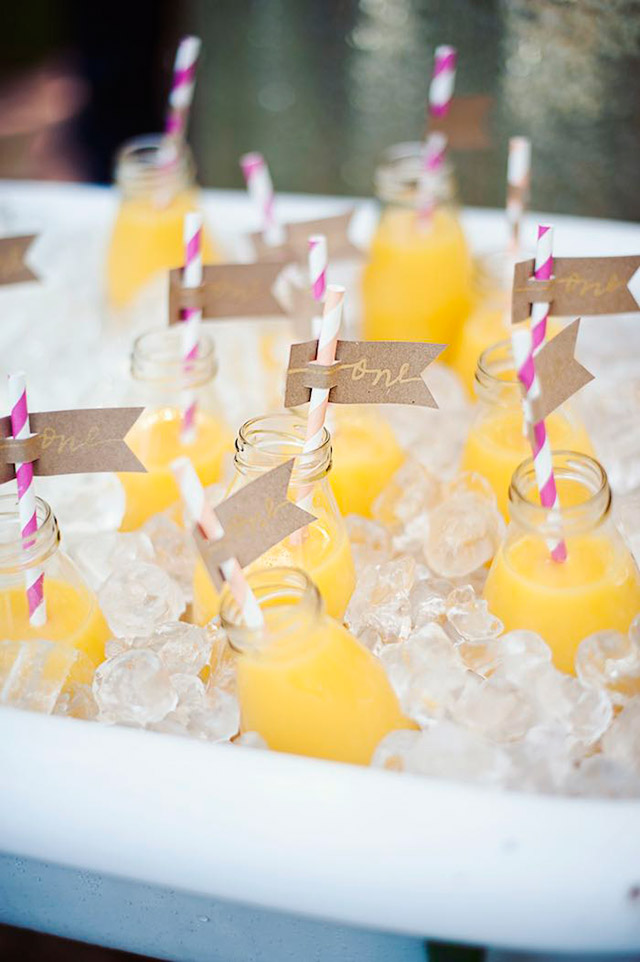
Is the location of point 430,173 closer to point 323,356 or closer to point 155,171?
point 155,171

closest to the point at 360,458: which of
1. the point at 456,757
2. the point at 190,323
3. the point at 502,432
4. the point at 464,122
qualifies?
the point at 502,432

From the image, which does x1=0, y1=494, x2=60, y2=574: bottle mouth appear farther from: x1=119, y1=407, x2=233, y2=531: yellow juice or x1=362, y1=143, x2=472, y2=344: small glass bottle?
x1=362, y1=143, x2=472, y2=344: small glass bottle

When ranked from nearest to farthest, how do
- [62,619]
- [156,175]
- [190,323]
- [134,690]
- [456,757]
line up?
1. [456,757]
2. [134,690]
3. [62,619]
4. [190,323]
5. [156,175]

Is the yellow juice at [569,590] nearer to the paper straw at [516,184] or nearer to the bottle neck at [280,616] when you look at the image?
the bottle neck at [280,616]

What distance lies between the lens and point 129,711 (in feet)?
3.51

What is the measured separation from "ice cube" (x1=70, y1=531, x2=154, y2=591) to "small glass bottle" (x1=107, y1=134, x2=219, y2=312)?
833mm

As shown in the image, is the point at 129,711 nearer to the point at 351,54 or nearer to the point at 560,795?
the point at 560,795

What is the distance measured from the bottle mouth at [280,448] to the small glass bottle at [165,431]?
0.74 feet

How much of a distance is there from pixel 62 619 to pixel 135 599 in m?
0.09

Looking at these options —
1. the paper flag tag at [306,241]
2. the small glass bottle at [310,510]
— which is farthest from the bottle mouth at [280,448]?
the paper flag tag at [306,241]

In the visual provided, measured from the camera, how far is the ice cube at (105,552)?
4.34ft

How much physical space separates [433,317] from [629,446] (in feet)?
1.79

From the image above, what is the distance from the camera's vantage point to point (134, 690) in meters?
1.07

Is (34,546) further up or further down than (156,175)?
further down
